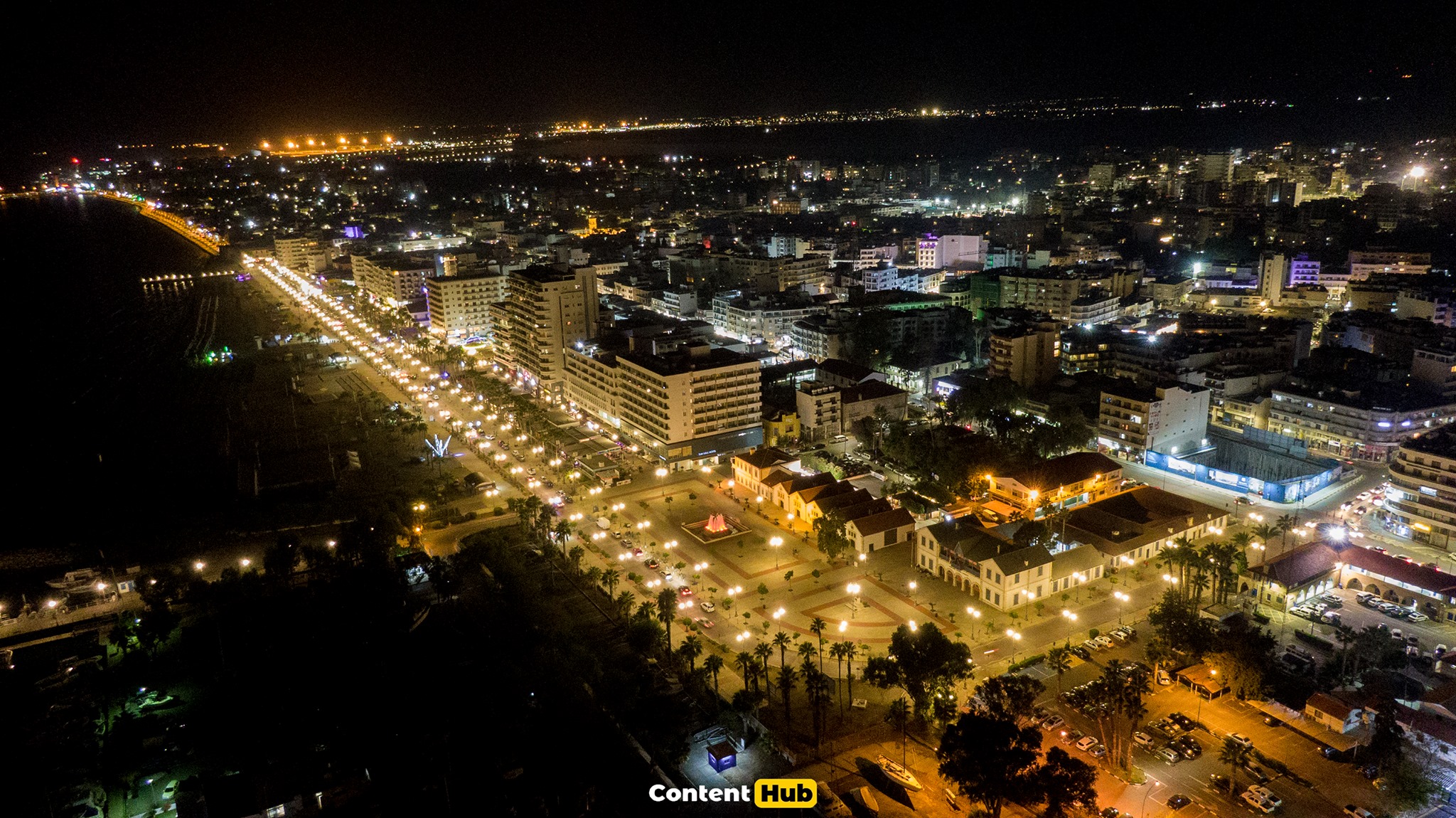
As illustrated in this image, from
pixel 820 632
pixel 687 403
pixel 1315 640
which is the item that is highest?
pixel 687 403

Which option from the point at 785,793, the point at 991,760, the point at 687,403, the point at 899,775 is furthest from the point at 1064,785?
the point at 687,403

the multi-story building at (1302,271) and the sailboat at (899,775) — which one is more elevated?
the multi-story building at (1302,271)

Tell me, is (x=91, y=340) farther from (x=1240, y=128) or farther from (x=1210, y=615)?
(x=1240, y=128)

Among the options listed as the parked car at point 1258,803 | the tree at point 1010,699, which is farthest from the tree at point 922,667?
the parked car at point 1258,803

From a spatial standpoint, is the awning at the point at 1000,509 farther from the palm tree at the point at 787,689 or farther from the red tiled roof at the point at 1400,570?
the palm tree at the point at 787,689

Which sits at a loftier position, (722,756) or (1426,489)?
(1426,489)

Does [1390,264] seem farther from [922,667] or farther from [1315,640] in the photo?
[922,667]

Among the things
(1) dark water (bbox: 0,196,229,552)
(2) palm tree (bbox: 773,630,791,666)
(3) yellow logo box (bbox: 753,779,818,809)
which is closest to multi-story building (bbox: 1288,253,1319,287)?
(2) palm tree (bbox: 773,630,791,666)
